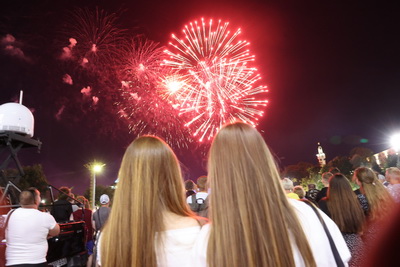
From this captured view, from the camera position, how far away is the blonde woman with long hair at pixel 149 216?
208cm

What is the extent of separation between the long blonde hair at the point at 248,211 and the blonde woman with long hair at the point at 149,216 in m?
0.49

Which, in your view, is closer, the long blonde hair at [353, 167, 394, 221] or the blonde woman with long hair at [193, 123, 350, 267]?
the blonde woman with long hair at [193, 123, 350, 267]

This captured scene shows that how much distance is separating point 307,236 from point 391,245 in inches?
46.5

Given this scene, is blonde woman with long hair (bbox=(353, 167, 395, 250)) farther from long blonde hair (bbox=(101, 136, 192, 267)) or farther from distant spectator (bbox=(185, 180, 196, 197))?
distant spectator (bbox=(185, 180, 196, 197))

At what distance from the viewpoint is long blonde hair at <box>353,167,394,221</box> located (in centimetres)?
463

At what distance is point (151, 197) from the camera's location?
221cm

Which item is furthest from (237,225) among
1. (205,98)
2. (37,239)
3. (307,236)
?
(205,98)

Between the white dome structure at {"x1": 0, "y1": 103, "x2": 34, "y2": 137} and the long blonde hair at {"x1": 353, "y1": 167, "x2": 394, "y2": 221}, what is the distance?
29.3ft

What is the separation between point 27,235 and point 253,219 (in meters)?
4.56

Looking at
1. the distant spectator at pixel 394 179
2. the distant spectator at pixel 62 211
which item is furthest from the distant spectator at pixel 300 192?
the distant spectator at pixel 62 211

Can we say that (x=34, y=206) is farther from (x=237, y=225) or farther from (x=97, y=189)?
(x=97, y=189)

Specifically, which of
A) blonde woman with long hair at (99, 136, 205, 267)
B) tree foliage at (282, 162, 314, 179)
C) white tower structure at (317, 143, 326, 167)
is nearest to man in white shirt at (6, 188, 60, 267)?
blonde woman with long hair at (99, 136, 205, 267)

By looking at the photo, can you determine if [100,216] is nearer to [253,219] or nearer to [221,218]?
[221,218]

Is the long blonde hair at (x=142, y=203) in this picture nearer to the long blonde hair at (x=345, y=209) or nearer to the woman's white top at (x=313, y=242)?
the woman's white top at (x=313, y=242)
